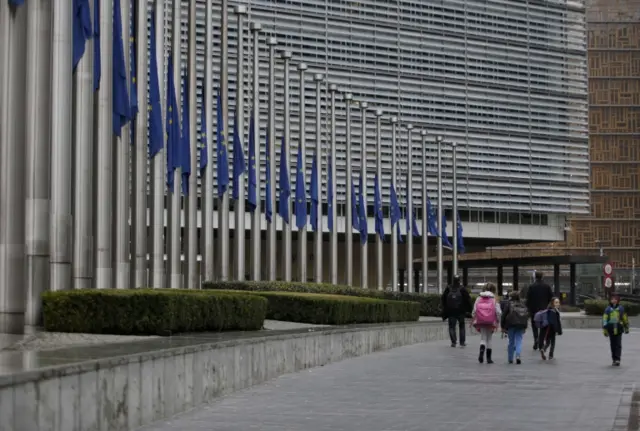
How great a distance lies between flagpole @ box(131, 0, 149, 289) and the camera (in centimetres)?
3142

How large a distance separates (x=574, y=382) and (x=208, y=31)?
23239mm

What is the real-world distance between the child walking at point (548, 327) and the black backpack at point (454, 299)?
128 inches

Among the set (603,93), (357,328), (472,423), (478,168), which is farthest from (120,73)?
(603,93)

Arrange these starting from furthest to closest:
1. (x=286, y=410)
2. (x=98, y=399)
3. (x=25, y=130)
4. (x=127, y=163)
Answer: (x=127, y=163) → (x=25, y=130) → (x=286, y=410) → (x=98, y=399)

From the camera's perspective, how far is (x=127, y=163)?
94.7ft

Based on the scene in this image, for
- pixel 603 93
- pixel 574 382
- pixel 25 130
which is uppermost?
pixel 603 93

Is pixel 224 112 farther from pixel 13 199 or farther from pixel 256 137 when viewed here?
pixel 13 199

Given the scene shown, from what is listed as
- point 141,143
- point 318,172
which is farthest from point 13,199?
point 318,172

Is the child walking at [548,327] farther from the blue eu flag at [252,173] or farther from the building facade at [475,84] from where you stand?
the building facade at [475,84]

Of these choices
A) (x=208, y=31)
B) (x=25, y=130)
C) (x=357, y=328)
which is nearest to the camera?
(x=25, y=130)

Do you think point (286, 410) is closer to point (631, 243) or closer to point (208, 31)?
point (208, 31)

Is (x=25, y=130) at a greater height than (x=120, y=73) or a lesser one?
lesser

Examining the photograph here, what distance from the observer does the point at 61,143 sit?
66.3 feet

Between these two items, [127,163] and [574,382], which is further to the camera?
[127,163]
